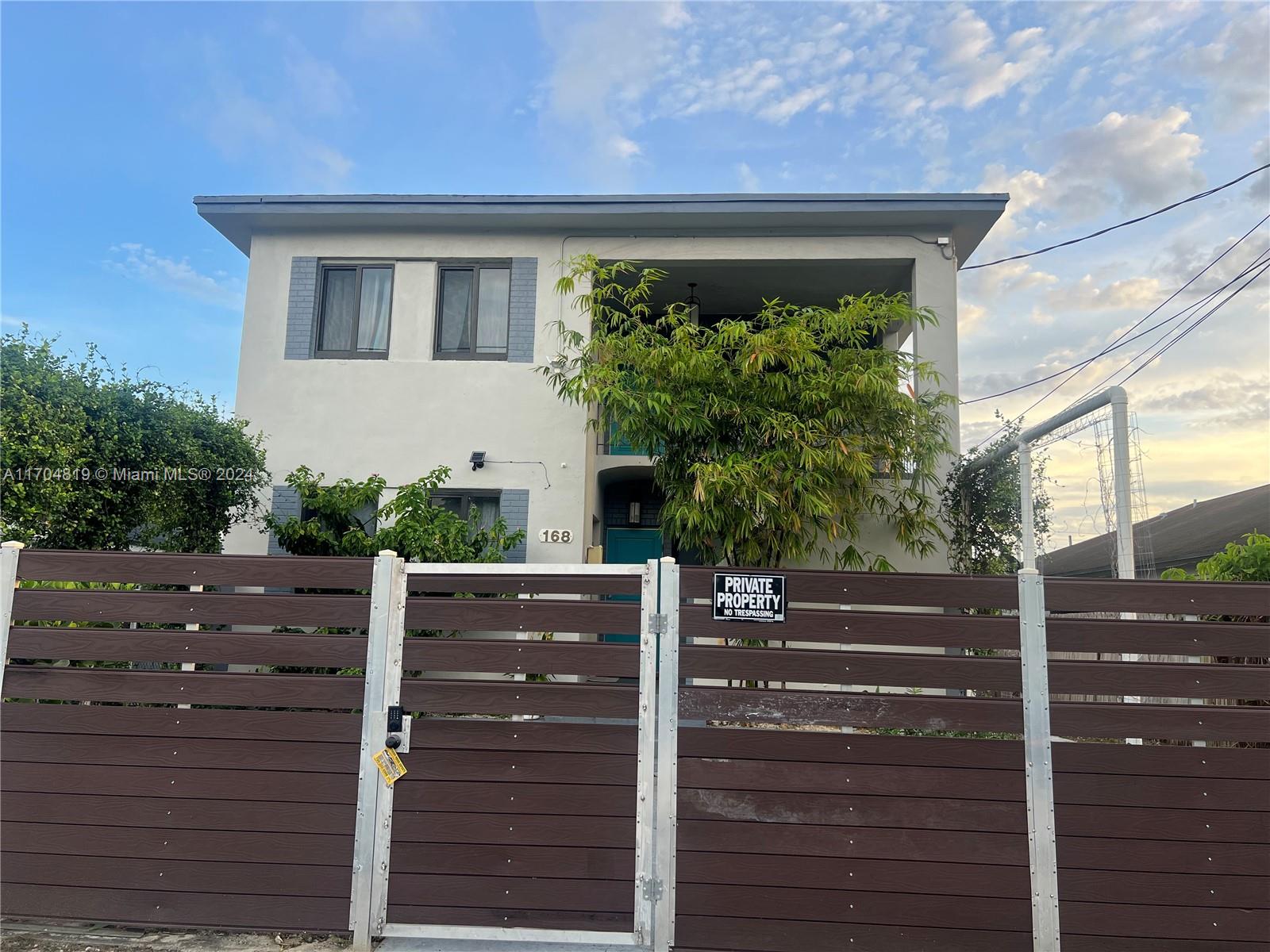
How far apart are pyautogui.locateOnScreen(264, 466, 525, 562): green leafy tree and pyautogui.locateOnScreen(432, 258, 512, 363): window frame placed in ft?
5.09

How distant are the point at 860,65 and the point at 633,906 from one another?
32.0ft

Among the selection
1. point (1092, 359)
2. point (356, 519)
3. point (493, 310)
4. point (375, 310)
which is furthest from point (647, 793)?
point (1092, 359)

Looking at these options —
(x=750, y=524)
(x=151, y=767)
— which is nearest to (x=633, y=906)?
(x=151, y=767)

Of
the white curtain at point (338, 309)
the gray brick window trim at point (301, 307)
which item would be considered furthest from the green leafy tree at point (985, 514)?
the gray brick window trim at point (301, 307)

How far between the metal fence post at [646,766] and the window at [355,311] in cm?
649

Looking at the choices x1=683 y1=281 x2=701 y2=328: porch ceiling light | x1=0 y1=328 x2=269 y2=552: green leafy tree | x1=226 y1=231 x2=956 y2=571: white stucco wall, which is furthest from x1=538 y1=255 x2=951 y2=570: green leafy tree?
x1=0 y1=328 x2=269 y2=552: green leafy tree

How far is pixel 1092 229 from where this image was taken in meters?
9.65

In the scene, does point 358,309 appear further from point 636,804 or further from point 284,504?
point 636,804

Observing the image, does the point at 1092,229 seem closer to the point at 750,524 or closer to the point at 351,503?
the point at 750,524

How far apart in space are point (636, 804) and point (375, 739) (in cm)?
134

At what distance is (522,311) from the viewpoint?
8891 millimetres

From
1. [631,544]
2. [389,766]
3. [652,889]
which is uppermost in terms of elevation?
[631,544]

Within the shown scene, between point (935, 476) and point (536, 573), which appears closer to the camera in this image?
point (536, 573)

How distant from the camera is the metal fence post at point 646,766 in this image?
3479 mm
